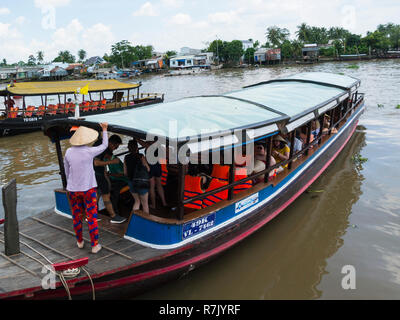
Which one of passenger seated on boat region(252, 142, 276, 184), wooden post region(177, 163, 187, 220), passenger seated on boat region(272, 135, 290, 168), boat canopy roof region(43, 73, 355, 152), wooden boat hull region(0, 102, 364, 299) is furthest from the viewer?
passenger seated on boat region(272, 135, 290, 168)

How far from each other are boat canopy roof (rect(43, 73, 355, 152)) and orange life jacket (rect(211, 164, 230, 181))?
0.73 m

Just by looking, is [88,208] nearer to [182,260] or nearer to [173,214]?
[182,260]

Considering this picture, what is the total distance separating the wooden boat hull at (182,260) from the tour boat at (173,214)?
1 centimetres

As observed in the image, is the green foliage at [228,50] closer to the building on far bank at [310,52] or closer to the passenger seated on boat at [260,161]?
the building on far bank at [310,52]

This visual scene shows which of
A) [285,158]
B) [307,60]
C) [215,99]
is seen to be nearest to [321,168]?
[285,158]

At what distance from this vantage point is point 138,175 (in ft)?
14.0

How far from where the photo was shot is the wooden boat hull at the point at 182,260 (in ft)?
11.1

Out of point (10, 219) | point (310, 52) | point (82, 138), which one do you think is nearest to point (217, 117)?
point (82, 138)

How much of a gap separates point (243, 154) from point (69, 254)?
9.70 feet

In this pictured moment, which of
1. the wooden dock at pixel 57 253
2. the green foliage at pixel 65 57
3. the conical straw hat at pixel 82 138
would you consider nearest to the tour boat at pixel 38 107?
the wooden dock at pixel 57 253

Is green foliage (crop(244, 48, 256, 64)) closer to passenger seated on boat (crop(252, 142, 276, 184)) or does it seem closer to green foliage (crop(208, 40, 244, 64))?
green foliage (crop(208, 40, 244, 64))

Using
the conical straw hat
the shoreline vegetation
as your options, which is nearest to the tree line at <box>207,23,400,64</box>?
the shoreline vegetation

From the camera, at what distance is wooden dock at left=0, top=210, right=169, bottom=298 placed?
3260mm

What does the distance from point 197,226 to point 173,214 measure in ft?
2.85
